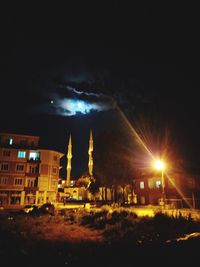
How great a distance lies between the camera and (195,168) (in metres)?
52.6

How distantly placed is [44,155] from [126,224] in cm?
4719

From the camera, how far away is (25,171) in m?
57.9

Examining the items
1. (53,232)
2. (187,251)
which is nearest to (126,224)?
(53,232)


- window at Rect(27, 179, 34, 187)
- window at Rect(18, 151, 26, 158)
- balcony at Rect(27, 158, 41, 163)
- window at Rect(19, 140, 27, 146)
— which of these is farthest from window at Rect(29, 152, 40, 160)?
window at Rect(27, 179, 34, 187)

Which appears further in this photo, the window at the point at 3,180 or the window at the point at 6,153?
the window at the point at 6,153

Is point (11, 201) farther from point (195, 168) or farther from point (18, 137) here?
point (195, 168)

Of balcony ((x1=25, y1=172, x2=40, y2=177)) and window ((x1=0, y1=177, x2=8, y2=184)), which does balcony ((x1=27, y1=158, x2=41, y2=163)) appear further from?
window ((x1=0, y1=177, x2=8, y2=184))

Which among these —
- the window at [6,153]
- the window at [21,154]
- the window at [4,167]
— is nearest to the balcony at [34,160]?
the window at [21,154]

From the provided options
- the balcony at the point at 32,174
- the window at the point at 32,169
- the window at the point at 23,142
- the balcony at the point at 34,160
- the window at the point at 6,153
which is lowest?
the balcony at the point at 32,174

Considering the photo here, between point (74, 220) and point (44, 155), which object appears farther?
point (44, 155)

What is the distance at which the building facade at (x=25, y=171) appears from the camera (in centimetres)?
5525

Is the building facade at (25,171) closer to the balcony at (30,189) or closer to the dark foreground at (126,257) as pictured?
the balcony at (30,189)

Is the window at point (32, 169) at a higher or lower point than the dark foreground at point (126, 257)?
higher

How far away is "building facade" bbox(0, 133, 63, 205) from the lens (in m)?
55.2
